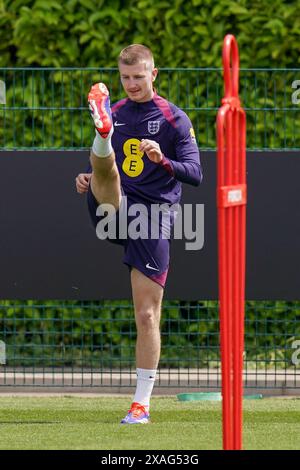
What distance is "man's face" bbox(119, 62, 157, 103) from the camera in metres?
6.46

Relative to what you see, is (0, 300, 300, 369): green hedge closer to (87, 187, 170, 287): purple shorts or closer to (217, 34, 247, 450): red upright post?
(87, 187, 170, 287): purple shorts

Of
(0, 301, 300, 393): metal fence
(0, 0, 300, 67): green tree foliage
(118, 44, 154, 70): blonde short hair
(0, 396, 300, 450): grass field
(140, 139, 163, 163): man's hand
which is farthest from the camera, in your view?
(0, 0, 300, 67): green tree foliage

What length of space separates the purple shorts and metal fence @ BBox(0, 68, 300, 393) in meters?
2.15

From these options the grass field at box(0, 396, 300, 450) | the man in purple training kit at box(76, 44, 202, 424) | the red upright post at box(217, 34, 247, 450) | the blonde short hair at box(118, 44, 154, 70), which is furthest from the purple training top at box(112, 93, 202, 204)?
the red upright post at box(217, 34, 247, 450)

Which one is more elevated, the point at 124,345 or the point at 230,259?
the point at 230,259

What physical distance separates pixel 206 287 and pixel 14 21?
2.90 meters

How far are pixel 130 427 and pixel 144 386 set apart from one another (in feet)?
1.03

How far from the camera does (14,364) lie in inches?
352

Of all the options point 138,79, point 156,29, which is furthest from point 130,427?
point 156,29

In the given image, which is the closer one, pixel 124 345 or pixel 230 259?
pixel 230 259

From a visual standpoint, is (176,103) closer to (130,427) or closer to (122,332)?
(122,332)

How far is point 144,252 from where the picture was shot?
21.5 feet

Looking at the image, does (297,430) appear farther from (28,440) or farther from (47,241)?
(47,241)
